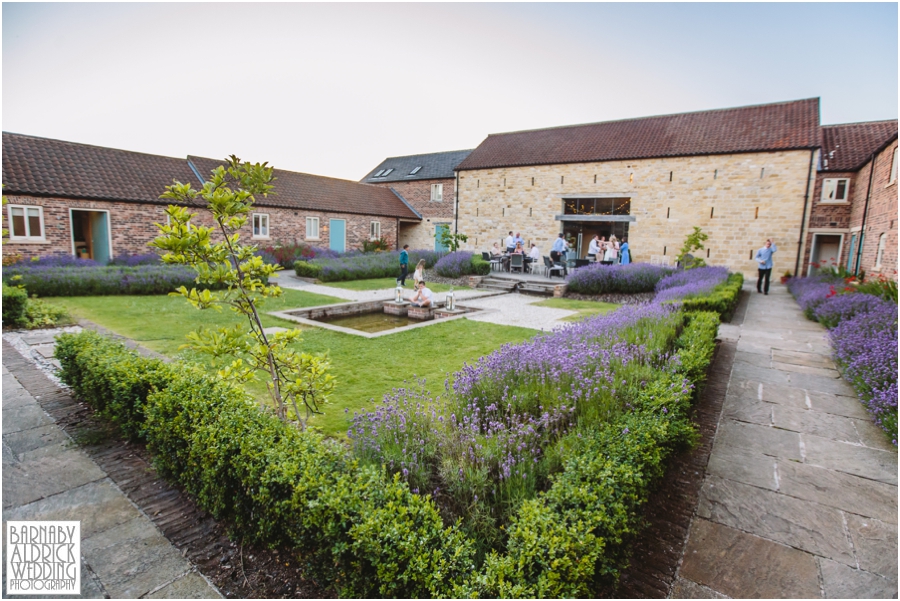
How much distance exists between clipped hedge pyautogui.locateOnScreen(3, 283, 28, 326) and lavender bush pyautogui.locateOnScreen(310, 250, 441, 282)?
873 centimetres

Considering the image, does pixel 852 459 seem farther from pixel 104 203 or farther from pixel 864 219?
pixel 104 203

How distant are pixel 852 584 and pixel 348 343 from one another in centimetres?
598

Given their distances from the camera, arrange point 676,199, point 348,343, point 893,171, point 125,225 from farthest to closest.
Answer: point 676,199 < point 125,225 < point 893,171 < point 348,343

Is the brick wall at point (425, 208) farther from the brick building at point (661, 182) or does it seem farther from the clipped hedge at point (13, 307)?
the clipped hedge at point (13, 307)

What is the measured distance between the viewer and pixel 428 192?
28156mm

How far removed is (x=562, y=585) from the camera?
189 cm

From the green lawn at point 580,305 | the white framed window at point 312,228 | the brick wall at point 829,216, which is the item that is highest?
the brick wall at point 829,216

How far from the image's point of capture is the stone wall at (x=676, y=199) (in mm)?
16812

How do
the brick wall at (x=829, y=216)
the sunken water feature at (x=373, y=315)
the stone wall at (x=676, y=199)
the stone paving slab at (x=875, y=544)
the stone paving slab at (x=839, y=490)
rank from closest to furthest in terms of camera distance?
the stone paving slab at (x=875, y=544), the stone paving slab at (x=839, y=490), the sunken water feature at (x=373, y=315), the stone wall at (x=676, y=199), the brick wall at (x=829, y=216)

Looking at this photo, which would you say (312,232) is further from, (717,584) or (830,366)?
Result: (717,584)

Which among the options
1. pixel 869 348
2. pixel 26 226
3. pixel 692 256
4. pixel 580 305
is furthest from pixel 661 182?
pixel 26 226

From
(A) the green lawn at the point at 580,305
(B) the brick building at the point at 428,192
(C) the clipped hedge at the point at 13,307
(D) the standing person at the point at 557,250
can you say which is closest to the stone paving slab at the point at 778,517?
(A) the green lawn at the point at 580,305

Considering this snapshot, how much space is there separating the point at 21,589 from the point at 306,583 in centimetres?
140

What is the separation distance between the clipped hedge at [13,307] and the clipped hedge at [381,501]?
21.1 ft
